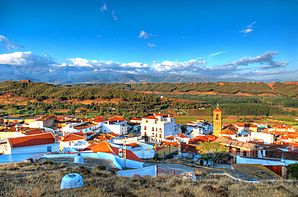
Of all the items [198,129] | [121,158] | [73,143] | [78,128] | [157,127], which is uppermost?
[121,158]

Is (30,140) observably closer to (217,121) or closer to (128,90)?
(217,121)

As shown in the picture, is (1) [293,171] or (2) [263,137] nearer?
(1) [293,171]

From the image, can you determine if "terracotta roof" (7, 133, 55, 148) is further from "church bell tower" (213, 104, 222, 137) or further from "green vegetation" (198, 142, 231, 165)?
"church bell tower" (213, 104, 222, 137)

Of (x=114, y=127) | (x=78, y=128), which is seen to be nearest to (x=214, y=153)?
(x=78, y=128)

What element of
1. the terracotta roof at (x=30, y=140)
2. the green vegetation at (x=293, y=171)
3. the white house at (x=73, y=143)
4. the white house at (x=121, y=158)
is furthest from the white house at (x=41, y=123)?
the green vegetation at (x=293, y=171)

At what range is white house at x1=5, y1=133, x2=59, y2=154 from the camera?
1769 cm

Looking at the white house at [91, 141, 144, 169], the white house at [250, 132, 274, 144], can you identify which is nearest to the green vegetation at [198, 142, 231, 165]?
the white house at [91, 141, 144, 169]

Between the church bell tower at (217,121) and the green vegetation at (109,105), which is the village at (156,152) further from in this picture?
the green vegetation at (109,105)

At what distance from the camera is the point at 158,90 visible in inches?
5059

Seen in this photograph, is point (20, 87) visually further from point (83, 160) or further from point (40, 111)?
point (83, 160)

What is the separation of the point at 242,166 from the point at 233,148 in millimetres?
9846

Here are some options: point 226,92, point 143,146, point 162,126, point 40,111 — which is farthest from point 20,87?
point 226,92

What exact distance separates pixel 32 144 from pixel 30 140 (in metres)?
0.43

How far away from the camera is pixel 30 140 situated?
18.5 meters
